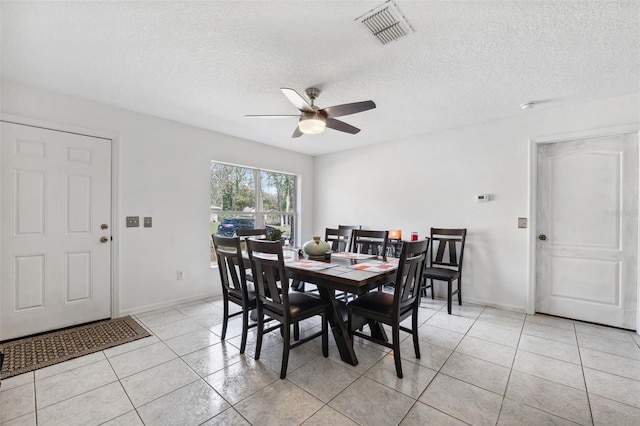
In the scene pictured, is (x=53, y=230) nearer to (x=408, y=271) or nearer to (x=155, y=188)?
(x=155, y=188)

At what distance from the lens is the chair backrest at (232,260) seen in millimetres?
2357

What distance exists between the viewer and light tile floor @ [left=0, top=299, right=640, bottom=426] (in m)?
1.66

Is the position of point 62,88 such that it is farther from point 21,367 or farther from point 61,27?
point 21,367

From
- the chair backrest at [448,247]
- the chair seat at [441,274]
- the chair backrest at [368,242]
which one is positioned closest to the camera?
the chair seat at [441,274]

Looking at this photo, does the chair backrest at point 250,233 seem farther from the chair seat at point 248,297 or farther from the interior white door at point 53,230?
the interior white door at point 53,230

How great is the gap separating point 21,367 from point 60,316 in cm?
80

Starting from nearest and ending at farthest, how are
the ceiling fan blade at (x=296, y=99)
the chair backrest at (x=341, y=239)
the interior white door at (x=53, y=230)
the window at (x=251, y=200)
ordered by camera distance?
1. the ceiling fan blade at (x=296, y=99)
2. the interior white door at (x=53, y=230)
3. the chair backrest at (x=341, y=239)
4. the window at (x=251, y=200)

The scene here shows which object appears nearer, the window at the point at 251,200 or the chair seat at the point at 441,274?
the chair seat at the point at 441,274

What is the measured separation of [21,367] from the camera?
213 cm

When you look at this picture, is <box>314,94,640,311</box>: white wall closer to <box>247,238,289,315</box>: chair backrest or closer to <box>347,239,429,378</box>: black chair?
<box>347,239,429,378</box>: black chair

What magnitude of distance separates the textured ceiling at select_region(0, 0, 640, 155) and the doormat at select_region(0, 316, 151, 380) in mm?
2400

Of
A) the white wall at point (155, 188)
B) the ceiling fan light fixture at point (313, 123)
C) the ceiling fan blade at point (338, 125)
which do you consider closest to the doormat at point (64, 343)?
the white wall at point (155, 188)

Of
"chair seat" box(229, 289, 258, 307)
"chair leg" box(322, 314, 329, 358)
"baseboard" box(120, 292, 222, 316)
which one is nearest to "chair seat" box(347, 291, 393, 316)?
"chair leg" box(322, 314, 329, 358)

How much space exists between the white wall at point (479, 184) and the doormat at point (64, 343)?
3583 millimetres
